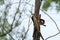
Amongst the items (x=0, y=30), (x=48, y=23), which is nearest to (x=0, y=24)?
(x=0, y=30)

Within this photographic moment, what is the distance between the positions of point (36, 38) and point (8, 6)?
0.70m

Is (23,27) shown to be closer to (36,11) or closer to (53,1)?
(53,1)

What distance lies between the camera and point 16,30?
3.64 feet

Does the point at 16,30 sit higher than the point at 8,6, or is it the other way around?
the point at 8,6

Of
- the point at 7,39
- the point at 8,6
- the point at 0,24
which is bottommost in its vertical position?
the point at 7,39

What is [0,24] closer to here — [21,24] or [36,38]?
[21,24]

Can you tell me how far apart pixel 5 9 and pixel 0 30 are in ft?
0.63

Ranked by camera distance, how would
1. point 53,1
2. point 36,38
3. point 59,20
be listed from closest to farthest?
point 36,38 < point 53,1 < point 59,20

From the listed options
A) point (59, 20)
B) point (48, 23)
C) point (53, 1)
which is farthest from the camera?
point (59, 20)

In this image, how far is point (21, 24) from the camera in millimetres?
1159

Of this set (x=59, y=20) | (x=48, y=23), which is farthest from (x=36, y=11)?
(x=59, y=20)

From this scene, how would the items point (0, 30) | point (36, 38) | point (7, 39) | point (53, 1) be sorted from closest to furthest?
point (36, 38) < point (53, 1) < point (0, 30) < point (7, 39)

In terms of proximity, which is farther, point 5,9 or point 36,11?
point 5,9

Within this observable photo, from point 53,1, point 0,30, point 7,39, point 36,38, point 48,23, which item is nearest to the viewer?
point 36,38
